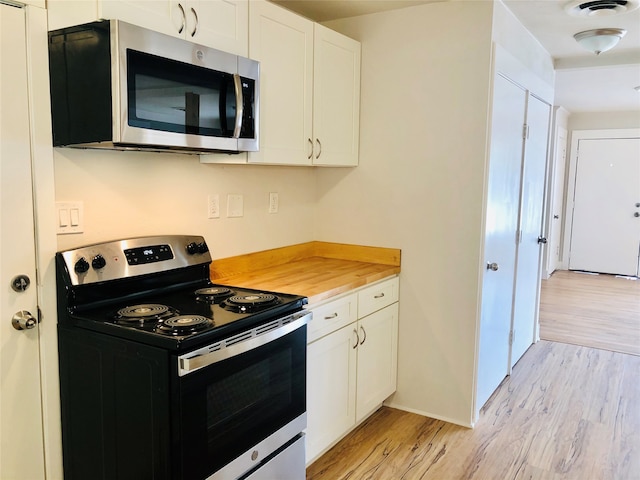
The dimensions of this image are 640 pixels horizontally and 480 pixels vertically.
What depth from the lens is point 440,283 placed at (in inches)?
116

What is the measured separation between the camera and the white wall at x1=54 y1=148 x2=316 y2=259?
1.92 m

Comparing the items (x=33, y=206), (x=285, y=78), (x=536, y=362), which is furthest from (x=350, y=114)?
(x=536, y=362)

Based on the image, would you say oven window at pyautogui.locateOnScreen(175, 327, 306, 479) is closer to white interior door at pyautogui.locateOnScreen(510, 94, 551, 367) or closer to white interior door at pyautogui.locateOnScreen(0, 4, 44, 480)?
white interior door at pyautogui.locateOnScreen(0, 4, 44, 480)

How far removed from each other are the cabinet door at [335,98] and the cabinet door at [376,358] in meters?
0.90

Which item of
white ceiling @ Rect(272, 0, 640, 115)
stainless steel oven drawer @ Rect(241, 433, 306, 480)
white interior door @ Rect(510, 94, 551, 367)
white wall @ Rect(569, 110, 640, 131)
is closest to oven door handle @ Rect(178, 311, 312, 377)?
stainless steel oven drawer @ Rect(241, 433, 306, 480)

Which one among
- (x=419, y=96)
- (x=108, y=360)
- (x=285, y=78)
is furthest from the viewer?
(x=419, y=96)

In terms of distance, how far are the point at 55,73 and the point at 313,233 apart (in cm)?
186

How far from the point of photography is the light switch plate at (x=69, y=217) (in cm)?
184

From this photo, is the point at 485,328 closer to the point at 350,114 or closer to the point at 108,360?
the point at 350,114

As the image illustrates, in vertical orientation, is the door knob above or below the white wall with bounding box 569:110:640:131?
below

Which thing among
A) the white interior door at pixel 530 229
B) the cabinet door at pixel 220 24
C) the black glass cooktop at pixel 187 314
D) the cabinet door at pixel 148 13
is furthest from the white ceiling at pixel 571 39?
the black glass cooktop at pixel 187 314

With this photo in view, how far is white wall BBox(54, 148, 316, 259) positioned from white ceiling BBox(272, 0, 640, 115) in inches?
36.6

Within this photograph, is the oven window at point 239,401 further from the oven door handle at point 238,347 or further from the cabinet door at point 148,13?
the cabinet door at point 148,13

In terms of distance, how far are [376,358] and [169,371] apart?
1543 mm
